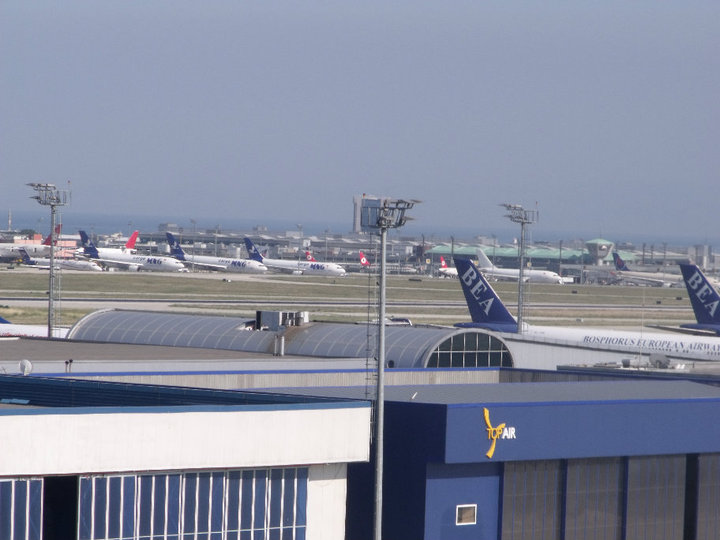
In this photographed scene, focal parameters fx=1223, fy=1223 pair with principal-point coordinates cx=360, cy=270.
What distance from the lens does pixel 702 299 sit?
10212 cm

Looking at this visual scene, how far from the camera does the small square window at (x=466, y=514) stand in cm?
3784

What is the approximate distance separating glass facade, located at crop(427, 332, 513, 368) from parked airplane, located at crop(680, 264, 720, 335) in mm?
37184

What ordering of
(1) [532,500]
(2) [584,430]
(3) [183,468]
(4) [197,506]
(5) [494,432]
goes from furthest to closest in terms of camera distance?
(2) [584,430] < (1) [532,500] < (5) [494,432] < (4) [197,506] < (3) [183,468]

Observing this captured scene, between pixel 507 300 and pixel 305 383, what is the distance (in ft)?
460

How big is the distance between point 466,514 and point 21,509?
1430cm

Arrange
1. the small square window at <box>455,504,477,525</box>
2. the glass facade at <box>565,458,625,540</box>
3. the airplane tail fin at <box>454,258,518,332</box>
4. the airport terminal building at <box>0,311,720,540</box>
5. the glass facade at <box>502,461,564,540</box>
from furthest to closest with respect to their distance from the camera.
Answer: the airplane tail fin at <box>454,258,518,332</box>
the glass facade at <box>565,458,625,540</box>
the glass facade at <box>502,461,564,540</box>
the small square window at <box>455,504,477,525</box>
the airport terminal building at <box>0,311,720,540</box>

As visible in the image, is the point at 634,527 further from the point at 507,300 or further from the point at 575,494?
the point at 507,300

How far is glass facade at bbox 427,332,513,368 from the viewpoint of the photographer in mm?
63275

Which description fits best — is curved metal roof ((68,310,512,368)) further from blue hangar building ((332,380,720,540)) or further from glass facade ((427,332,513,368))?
blue hangar building ((332,380,720,540))

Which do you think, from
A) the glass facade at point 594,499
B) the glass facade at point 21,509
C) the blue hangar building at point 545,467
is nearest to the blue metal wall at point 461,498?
the blue hangar building at point 545,467

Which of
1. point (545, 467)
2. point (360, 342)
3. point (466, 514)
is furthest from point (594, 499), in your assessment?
point (360, 342)

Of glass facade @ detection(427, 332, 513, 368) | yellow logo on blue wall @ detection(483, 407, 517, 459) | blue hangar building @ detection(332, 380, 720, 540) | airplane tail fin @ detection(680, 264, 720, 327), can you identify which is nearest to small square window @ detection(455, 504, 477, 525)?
blue hangar building @ detection(332, 380, 720, 540)

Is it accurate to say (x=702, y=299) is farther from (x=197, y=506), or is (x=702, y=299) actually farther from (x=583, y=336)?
(x=197, y=506)

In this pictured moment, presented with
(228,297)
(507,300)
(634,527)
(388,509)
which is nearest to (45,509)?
(388,509)
